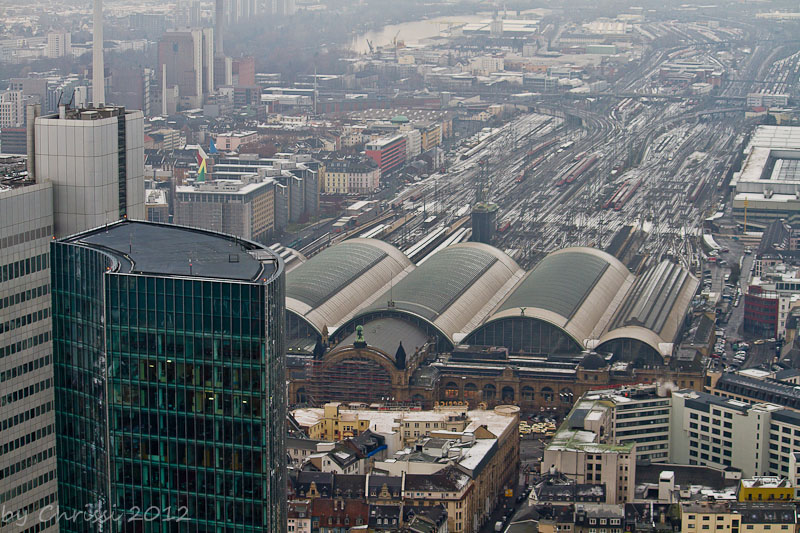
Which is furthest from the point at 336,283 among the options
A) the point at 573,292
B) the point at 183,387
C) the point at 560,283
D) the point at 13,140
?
the point at 13,140

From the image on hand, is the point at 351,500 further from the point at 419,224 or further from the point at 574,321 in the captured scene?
the point at 419,224

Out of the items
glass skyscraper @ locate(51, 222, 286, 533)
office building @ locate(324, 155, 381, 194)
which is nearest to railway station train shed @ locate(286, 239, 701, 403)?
glass skyscraper @ locate(51, 222, 286, 533)

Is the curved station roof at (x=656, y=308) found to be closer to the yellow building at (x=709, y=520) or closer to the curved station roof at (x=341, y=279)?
the curved station roof at (x=341, y=279)

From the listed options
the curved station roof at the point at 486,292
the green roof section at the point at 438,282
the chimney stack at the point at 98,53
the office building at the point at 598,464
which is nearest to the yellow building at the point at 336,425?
the office building at the point at 598,464

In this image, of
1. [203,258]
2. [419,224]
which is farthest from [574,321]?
[203,258]

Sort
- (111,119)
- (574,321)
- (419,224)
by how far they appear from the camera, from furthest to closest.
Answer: (419,224) → (574,321) → (111,119)

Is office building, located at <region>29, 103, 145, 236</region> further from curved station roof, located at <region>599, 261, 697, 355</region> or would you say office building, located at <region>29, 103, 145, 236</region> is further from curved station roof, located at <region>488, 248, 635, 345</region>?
curved station roof, located at <region>599, 261, 697, 355</region>

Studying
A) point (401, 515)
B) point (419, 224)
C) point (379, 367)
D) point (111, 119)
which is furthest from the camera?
point (419, 224)

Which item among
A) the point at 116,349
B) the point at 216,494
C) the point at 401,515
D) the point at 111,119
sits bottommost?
the point at 401,515
